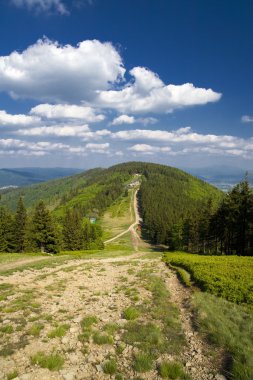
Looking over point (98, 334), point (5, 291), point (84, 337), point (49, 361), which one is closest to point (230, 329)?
point (98, 334)

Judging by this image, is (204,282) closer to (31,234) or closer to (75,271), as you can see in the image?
(75,271)

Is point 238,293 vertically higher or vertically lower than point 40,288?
higher

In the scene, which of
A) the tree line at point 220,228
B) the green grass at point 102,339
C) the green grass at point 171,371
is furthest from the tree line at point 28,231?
the green grass at point 171,371

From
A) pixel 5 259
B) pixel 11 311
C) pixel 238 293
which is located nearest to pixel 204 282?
pixel 238 293

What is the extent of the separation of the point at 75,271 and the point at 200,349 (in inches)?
726

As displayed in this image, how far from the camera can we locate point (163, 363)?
28.6 feet

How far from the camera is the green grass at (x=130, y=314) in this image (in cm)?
1288

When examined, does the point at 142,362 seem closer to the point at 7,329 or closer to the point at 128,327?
the point at 128,327

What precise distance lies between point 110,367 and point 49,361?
2117mm

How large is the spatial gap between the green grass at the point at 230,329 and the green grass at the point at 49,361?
573cm

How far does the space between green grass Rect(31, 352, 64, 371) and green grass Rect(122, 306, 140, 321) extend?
459cm

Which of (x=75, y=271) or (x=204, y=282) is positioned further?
(x=75, y=271)

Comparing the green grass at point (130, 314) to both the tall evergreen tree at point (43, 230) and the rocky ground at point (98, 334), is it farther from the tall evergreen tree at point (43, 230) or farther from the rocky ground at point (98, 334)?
the tall evergreen tree at point (43, 230)

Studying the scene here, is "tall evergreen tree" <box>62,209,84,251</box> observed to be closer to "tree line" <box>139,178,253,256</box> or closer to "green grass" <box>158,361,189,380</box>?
"tree line" <box>139,178,253,256</box>
